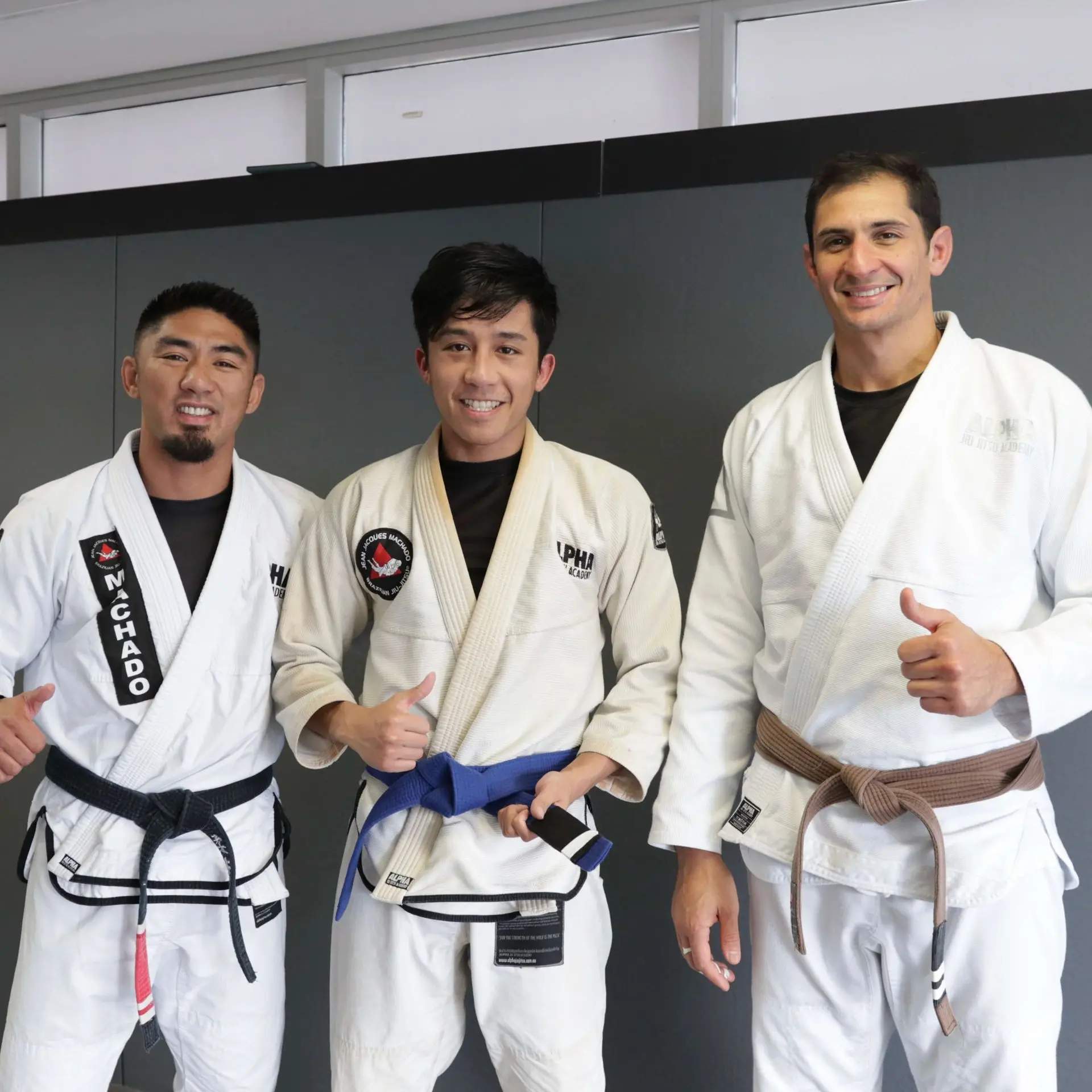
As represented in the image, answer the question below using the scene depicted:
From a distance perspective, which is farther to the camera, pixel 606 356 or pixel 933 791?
pixel 606 356

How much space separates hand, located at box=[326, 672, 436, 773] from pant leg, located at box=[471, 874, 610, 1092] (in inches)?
12.0

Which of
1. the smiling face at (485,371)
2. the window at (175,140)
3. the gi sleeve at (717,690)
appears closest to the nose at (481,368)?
the smiling face at (485,371)

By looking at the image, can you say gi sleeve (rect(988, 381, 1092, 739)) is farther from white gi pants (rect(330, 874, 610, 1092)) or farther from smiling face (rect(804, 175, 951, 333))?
white gi pants (rect(330, 874, 610, 1092))

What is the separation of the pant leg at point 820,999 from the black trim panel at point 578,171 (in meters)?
1.35

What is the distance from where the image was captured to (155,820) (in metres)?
1.85

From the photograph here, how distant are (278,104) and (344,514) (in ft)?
4.85

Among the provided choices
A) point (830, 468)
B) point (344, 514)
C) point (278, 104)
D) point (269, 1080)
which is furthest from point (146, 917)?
point (278, 104)

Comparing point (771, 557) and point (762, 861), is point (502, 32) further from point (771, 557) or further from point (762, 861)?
point (762, 861)

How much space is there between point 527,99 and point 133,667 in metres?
1.62

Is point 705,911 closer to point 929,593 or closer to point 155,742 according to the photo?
point 929,593

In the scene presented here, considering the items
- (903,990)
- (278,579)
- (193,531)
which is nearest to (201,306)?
(193,531)

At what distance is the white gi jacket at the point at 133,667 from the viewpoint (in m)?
1.86

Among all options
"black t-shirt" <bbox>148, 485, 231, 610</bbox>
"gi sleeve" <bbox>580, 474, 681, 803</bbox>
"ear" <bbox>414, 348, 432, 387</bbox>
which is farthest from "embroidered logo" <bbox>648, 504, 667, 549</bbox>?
"black t-shirt" <bbox>148, 485, 231, 610</bbox>

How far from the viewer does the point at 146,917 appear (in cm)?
185
